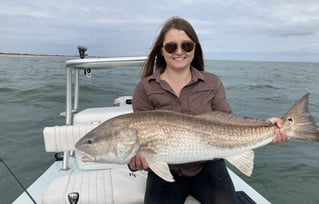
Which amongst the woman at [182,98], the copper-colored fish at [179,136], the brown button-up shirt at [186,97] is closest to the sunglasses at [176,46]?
the woman at [182,98]

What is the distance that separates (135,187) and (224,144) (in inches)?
38.3

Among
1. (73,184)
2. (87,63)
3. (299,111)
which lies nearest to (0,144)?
(87,63)

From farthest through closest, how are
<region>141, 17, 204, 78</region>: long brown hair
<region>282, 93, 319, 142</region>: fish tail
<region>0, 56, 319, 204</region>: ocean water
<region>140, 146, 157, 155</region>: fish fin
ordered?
1. <region>0, 56, 319, 204</region>: ocean water
2. <region>141, 17, 204, 78</region>: long brown hair
3. <region>282, 93, 319, 142</region>: fish tail
4. <region>140, 146, 157, 155</region>: fish fin

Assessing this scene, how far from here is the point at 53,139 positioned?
4.02 m

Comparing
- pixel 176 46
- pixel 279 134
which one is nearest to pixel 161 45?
pixel 176 46

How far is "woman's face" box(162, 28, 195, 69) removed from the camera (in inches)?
127

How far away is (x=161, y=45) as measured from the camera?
11.3 feet

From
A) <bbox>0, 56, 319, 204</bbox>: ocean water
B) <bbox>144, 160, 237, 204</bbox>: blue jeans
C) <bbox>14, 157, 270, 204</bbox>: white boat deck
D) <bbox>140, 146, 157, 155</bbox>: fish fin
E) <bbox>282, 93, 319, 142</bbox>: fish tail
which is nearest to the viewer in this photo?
<bbox>140, 146, 157, 155</bbox>: fish fin

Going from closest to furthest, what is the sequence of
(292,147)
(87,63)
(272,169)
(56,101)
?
(87,63), (272,169), (292,147), (56,101)

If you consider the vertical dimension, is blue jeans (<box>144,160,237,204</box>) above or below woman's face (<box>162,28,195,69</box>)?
below

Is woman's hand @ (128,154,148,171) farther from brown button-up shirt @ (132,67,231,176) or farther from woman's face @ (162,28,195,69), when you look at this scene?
woman's face @ (162,28,195,69)

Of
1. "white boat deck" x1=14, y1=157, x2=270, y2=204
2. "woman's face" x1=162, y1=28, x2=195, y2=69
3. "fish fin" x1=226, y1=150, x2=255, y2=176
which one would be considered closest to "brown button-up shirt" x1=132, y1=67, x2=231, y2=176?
"woman's face" x1=162, y1=28, x2=195, y2=69

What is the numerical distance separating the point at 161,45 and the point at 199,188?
1.31 meters

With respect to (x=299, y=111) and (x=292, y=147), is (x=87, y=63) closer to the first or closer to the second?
(x=299, y=111)
